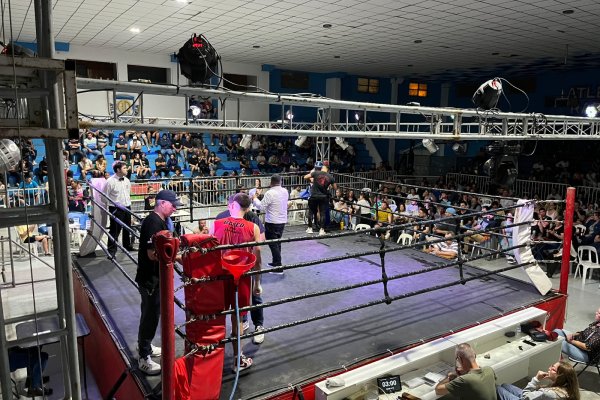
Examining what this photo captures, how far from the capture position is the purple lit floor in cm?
338

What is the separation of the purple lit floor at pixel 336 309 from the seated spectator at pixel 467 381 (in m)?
0.47

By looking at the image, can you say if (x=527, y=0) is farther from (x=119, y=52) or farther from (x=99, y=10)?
(x=119, y=52)

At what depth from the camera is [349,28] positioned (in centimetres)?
1041

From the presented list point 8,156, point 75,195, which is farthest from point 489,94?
point 75,195

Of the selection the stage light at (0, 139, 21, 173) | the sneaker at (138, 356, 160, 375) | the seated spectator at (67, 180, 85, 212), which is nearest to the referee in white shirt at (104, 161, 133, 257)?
the seated spectator at (67, 180, 85, 212)

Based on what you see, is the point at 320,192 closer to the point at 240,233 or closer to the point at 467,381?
the point at 240,233

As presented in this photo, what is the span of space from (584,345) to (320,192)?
3966mm

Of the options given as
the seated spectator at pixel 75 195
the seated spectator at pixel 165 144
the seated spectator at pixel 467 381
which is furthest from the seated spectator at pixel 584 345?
the seated spectator at pixel 165 144

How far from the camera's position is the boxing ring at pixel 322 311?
3.16 metres

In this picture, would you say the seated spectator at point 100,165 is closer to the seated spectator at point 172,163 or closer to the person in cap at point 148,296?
the seated spectator at point 172,163

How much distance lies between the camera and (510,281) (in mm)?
5535

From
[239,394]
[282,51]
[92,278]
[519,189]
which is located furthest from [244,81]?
[239,394]

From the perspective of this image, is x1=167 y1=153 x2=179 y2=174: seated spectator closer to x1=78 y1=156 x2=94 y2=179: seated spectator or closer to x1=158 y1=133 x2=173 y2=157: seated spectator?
x1=158 y1=133 x2=173 y2=157: seated spectator

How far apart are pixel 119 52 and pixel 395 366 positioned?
14065 millimetres
